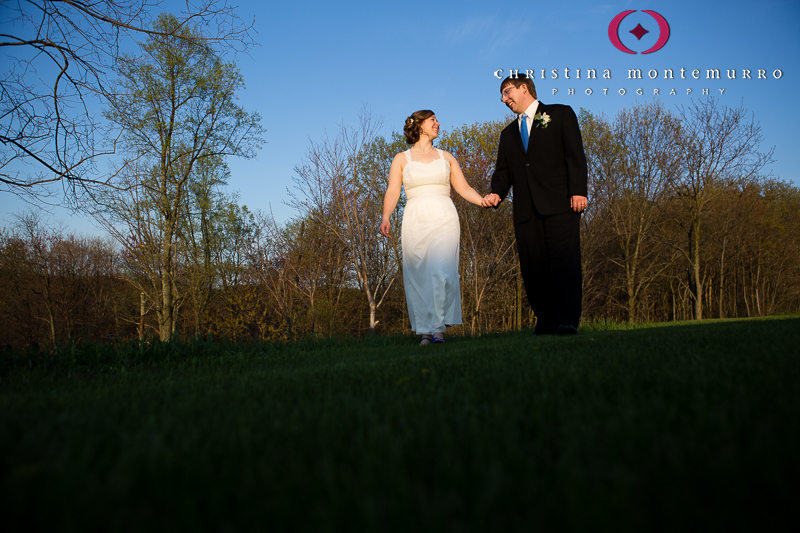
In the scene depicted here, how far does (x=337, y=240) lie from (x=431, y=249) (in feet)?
56.1

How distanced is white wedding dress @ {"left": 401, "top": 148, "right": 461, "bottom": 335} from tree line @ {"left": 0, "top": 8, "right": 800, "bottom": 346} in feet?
41.1

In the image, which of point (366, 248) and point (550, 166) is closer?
point (550, 166)

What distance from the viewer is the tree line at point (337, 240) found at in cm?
1855

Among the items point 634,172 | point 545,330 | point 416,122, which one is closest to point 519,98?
point 416,122

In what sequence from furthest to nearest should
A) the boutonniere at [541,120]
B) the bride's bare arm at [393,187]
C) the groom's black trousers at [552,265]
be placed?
1. the bride's bare arm at [393,187]
2. the boutonniere at [541,120]
3. the groom's black trousers at [552,265]

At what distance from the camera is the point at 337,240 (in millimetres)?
21578

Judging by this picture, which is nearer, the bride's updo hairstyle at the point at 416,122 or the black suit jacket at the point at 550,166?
the black suit jacket at the point at 550,166

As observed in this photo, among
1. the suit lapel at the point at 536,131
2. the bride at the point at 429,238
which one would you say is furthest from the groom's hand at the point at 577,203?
the bride at the point at 429,238

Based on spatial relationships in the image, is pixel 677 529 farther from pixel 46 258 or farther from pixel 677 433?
pixel 46 258

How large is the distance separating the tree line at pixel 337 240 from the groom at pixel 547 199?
40.7ft

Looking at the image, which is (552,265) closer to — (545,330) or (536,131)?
(545,330)

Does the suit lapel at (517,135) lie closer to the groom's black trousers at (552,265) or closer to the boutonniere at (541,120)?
the boutonniere at (541,120)

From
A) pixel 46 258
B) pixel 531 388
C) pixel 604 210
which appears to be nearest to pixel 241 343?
pixel 531 388

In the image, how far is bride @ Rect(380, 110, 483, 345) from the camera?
4.83 metres
